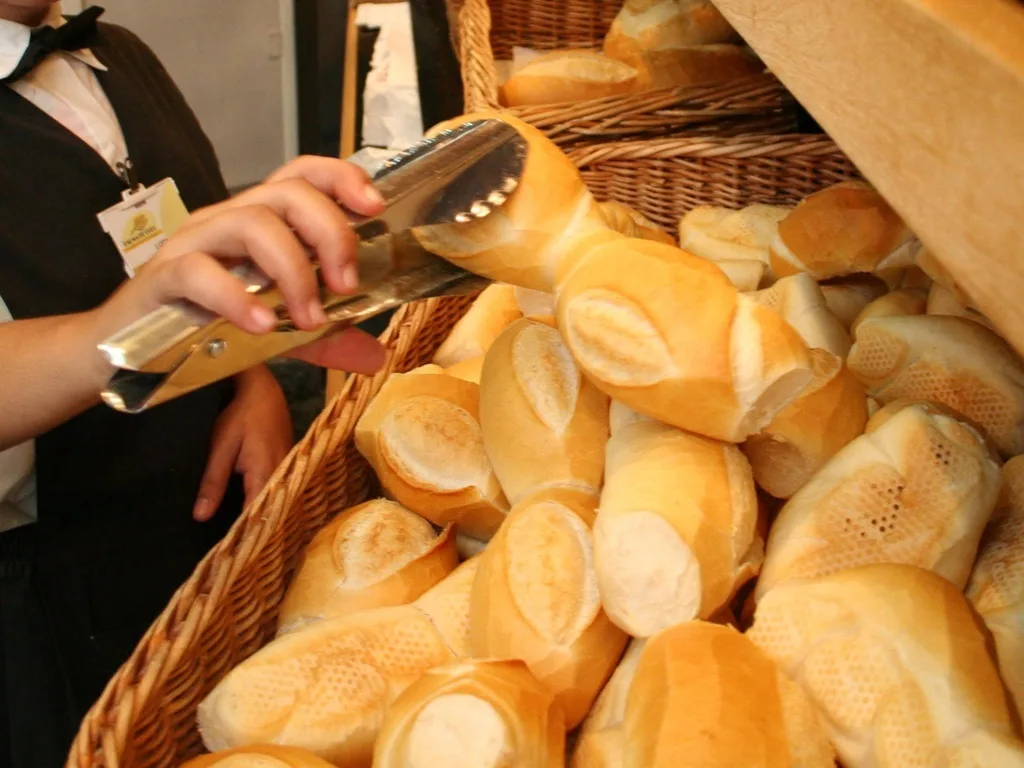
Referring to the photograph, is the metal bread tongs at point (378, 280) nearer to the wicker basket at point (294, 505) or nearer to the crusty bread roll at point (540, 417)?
the crusty bread roll at point (540, 417)

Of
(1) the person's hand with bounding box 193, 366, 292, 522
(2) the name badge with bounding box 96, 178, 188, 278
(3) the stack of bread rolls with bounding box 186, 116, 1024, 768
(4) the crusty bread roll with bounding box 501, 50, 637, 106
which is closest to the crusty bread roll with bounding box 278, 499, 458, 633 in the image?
(3) the stack of bread rolls with bounding box 186, 116, 1024, 768

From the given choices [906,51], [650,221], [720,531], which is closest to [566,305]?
[720,531]

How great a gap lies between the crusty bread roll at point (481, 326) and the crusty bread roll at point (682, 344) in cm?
35

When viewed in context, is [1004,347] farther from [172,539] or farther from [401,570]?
[172,539]

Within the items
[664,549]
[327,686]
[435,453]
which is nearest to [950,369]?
[664,549]

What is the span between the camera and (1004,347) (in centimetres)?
69

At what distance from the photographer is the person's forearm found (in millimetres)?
729

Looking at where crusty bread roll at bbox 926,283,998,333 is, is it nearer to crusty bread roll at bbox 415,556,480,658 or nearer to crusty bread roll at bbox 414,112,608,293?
crusty bread roll at bbox 414,112,608,293

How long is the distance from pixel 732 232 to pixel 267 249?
57cm

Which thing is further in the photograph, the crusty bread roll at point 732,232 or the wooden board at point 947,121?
the crusty bread roll at point 732,232

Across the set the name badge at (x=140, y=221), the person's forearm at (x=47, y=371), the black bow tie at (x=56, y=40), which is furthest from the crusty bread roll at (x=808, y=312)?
the black bow tie at (x=56, y=40)

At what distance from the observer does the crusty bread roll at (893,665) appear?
444 millimetres

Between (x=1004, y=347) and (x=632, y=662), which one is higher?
(x=1004, y=347)

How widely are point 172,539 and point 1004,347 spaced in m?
0.94
